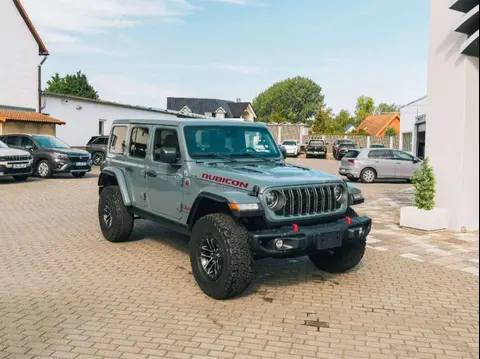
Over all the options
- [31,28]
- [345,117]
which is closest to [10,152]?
[31,28]

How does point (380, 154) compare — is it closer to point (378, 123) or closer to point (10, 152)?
point (10, 152)

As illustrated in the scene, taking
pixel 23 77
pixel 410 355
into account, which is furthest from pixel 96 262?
pixel 23 77

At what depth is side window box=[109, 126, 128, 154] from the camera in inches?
308

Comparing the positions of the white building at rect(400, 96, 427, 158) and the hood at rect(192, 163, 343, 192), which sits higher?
the white building at rect(400, 96, 427, 158)

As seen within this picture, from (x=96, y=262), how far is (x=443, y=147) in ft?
21.9

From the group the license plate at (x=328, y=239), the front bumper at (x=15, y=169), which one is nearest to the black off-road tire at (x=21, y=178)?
the front bumper at (x=15, y=169)

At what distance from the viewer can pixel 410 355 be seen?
13.5 ft

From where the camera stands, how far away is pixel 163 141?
22.3 feet

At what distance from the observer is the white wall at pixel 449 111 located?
904 cm

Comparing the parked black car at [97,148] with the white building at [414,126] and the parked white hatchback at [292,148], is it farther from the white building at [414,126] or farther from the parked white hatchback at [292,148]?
the parked white hatchback at [292,148]

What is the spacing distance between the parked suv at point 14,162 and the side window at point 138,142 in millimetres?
11405

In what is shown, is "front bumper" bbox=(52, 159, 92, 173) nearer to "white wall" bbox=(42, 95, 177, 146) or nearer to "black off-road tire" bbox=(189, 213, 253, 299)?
"white wall" bbox=(42, 95, 177, 146)

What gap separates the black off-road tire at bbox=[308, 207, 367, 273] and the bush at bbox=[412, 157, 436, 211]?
374 centimetres

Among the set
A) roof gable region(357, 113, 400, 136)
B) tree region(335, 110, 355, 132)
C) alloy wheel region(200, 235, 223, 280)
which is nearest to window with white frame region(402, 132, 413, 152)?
alloy wheel region(200, 235, 223, 280)
